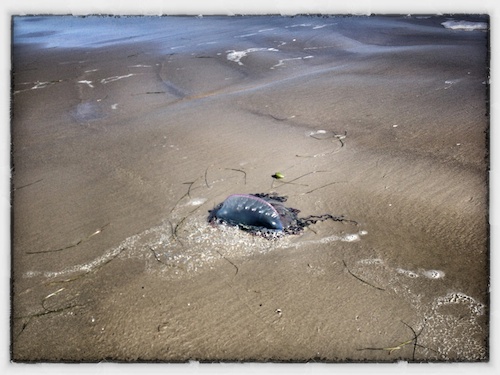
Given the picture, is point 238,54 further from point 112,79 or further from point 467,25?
point 467,25

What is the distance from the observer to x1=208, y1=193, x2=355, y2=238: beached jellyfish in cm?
274

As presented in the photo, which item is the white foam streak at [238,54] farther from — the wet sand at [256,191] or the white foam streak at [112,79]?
the white foam streak at [112,79]

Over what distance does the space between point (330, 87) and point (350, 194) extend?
5.11 feet

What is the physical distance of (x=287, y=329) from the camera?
2.24 meters

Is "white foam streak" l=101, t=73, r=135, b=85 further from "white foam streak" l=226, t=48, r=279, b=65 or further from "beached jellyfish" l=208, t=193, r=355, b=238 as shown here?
"beached jellyfish" l=208, t=193, r=355, b=238

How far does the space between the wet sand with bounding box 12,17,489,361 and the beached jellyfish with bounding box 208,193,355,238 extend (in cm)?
7

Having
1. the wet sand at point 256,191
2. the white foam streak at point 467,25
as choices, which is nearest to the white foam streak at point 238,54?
the wet sand at point 256,191

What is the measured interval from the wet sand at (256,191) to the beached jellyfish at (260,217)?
7 centimetres

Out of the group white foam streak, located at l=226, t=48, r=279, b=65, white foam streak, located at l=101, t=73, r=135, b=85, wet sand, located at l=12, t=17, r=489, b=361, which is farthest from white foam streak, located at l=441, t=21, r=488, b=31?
white foam streak, located at l=101, t=73, r=135, b=85

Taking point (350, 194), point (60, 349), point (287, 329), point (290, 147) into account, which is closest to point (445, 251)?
point (350, 194)

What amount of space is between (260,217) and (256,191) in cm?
37

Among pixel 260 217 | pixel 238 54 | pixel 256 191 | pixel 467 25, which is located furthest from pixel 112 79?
pixel 467 25

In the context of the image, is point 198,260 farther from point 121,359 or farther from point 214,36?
point 214,36

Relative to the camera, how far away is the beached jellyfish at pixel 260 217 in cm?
274
